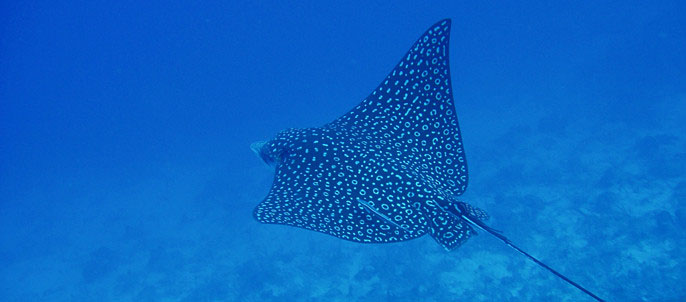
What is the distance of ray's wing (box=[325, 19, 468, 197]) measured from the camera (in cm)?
439

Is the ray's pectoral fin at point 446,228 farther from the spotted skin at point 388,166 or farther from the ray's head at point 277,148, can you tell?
the ray's head at point 277,148

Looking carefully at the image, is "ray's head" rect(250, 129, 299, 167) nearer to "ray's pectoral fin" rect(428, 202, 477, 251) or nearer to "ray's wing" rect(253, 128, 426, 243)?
"ray's wing" rect(253, 128, 426, 243)

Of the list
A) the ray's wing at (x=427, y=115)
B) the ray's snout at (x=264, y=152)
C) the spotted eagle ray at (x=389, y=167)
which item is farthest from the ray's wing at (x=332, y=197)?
the ray's wing at (x=427, y=115)

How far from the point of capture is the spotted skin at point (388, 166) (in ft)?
12.8

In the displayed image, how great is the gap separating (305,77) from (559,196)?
1559 inches

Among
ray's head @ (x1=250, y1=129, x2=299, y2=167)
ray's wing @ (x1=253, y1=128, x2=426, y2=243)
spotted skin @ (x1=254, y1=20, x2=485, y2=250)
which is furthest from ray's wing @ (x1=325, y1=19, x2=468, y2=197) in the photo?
ray's head @ (x1=250, y1=129, x2=299, y2=167)

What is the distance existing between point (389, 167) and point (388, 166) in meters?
0.02

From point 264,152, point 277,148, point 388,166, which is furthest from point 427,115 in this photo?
point 264,152

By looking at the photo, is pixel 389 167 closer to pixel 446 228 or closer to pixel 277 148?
pixel 446 228

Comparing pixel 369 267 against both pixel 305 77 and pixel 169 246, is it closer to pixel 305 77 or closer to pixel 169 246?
pixel 169 246

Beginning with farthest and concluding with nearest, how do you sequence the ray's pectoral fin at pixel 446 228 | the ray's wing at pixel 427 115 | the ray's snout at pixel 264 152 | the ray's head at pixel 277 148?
the ray's snout at pixel 264 152, the ray's head at pixel 277 148, the ray's wing at pixel 427 115, the ray's pectoral fin at pixel 446 228

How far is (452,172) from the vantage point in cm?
443

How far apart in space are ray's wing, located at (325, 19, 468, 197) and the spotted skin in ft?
0.04

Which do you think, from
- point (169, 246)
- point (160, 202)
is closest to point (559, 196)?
point (169, 246)
